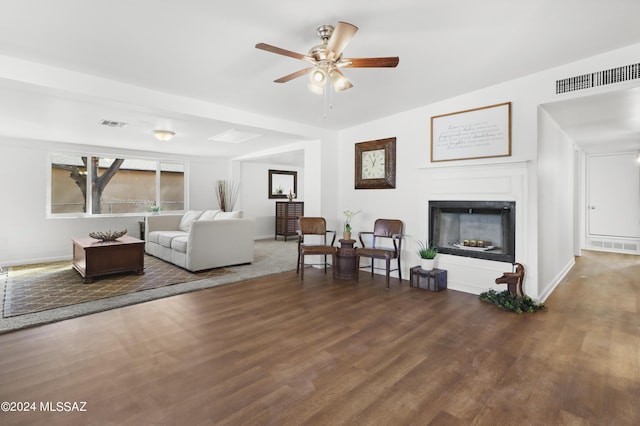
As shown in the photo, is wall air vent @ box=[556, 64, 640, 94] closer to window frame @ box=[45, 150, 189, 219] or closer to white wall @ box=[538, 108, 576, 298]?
white wall @ box=[538, 108, 576, 298]

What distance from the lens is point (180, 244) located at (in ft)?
16.4

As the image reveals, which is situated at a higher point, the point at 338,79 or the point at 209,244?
the point at 338,79

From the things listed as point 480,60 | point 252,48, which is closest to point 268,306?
point 252,48

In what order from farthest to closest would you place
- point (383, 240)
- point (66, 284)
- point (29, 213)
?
point (29, 213) → point (383, 240) → point (66, 284)

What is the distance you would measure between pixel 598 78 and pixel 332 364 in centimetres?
344

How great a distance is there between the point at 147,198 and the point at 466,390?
7.56 m

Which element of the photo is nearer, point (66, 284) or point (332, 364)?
point (332, 364)

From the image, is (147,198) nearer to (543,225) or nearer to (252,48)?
(252,48)

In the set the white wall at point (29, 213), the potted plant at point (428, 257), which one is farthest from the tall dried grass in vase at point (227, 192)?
the potted plant at point (428, 257)

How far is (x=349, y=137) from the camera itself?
5.32 m

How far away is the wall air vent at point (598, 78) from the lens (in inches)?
104

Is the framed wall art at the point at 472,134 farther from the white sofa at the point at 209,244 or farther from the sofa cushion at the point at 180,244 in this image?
the sofa cushion at the point at 180,244

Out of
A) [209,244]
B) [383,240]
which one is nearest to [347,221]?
[383,240]

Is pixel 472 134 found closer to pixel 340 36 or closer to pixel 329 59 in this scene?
pixel 329 59
